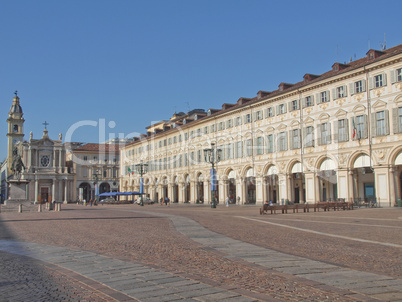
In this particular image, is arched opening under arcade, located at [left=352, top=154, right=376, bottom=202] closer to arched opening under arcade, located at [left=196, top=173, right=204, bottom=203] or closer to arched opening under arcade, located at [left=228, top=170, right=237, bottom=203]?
arched opening under arcade, located at [left=228, top=170, right=237, bottom=203]

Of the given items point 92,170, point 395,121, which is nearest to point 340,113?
point 395,121

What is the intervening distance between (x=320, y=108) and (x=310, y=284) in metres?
41.3

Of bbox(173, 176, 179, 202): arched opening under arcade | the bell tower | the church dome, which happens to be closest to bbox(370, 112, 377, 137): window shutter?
bbox(173, 176, 179, 202): arched opening under arcade

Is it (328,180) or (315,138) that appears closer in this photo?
(315,138)

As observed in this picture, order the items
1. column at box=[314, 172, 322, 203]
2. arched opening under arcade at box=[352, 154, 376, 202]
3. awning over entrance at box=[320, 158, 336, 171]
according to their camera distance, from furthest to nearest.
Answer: column at box=[314, 172, 322, 203] → awning over entrance at box=[320, 158, 336, 171] → arched opening under arcade at box=[352, 154, 376, 202]

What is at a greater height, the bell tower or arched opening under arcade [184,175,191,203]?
the bell tower

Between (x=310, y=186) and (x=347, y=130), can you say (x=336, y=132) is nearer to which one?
(x=347, y=130)

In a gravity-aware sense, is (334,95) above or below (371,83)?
below

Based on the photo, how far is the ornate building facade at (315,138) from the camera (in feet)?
130

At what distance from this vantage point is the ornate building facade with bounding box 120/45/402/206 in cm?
3959

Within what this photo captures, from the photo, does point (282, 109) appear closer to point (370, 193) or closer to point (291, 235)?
point (370, 193)

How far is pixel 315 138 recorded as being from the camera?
47094 millimetres

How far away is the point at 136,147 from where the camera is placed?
94875 mm

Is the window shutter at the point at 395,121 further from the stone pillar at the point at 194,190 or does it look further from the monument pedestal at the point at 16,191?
the monument pedestal at the point at 16,191
